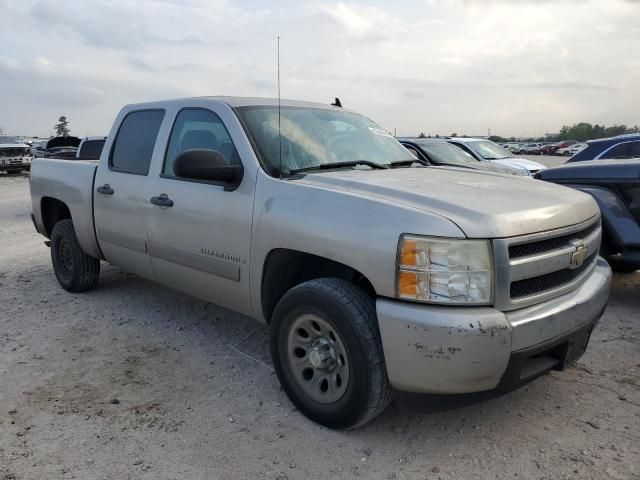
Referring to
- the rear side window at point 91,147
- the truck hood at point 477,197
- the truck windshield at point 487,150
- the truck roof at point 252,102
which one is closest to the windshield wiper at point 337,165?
the truck hood at point 477,197

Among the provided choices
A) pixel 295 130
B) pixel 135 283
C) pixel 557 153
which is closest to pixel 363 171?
pixel 295 130

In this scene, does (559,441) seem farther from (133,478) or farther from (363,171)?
(133,478)

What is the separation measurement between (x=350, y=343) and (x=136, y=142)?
9.32 ft

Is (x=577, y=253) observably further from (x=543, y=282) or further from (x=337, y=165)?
(x=337, y=165)

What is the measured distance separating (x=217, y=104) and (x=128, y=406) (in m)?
A: 2.08

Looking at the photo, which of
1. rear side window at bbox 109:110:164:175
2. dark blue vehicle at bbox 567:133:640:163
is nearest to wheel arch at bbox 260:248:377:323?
rear side window at bbox 109:110:164:175

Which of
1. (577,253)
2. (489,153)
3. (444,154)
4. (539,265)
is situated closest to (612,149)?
(444,154)

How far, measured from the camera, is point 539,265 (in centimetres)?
269

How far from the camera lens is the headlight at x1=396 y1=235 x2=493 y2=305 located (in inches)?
98.9

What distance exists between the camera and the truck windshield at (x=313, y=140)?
355 centimetres

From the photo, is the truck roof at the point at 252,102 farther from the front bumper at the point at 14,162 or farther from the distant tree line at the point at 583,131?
the distant tree line at the point at 583,131

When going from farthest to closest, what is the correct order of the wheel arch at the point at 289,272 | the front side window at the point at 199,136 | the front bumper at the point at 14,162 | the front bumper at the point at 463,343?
the front bumper at the point at 14,162 < the front side window at the point at 199,136 < the wheel arch at the point at 289,272 < the front bumper at the point at 463,343

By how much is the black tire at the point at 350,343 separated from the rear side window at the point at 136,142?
2028 millimetres

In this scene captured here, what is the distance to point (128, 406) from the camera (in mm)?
3338
